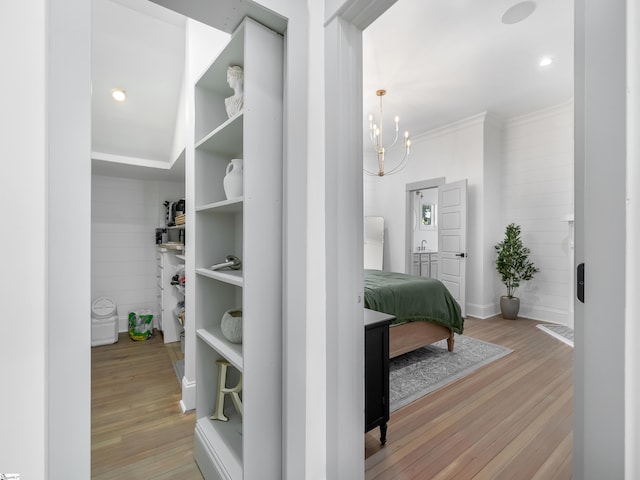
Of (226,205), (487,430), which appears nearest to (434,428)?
(487,430)

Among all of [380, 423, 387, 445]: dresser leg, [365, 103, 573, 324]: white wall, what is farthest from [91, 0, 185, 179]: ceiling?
[365, 103, 573, 324]: white wall

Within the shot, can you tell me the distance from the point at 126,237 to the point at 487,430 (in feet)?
14.2

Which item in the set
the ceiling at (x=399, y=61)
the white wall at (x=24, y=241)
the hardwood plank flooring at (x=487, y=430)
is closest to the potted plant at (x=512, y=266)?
the hardwood plank flooring at (x=487, y=430)

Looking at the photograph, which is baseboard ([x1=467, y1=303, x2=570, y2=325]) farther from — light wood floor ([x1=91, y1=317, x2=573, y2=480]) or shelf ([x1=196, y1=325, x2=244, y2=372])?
shelf ([x1=196, y1=325, x2=244, y2=372])

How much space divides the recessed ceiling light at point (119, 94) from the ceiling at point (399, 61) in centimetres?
3

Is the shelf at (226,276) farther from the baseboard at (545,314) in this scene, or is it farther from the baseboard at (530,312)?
the baseboard at (545,314)

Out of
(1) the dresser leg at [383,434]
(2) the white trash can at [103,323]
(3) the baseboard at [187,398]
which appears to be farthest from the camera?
(2) the white trash can at [103,323]

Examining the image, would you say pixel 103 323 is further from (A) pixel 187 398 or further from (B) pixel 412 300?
(B) pixel 412 300

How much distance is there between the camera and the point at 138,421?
78.0 inches

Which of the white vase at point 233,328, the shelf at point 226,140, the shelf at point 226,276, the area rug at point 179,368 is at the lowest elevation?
the area rug at point 179,368

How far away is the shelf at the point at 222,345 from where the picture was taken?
125 cm

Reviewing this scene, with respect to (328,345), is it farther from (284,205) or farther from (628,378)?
(628,378)

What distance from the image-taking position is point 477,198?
4.49 m

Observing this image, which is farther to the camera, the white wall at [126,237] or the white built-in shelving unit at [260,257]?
the white wall at [126,237]
